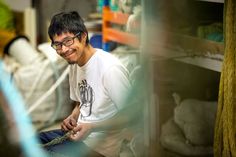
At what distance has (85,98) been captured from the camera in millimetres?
670

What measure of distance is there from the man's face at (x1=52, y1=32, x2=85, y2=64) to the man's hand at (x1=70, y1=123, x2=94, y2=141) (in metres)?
0.11

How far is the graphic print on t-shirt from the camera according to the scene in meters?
0.66

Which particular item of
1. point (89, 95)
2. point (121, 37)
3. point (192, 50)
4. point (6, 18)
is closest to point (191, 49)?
point (192, 50)

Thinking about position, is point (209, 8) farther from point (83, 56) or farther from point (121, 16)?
point (83, 56)

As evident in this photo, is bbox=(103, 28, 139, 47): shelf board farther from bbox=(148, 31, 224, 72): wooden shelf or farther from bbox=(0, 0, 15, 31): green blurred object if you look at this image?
bbox=(0, 0, 15, 31): green blurred object

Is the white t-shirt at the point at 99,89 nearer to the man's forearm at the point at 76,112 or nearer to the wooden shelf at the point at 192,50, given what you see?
the man's forearm at the point at 76,112

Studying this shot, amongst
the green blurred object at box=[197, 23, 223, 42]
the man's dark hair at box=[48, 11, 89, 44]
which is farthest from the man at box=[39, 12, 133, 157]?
the green blurred object at box=[197, 23, 223, 42]

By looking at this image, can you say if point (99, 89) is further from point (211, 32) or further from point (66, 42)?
point (211, 32)

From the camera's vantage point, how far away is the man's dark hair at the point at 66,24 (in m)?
0.62

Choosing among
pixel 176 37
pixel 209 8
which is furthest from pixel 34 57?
pixel 209 8

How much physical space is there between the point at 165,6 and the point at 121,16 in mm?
96

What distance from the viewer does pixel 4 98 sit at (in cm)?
62

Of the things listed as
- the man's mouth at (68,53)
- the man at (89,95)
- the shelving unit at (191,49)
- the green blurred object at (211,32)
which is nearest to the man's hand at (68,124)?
the man at (89,95)

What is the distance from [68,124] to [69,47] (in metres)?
0.13
